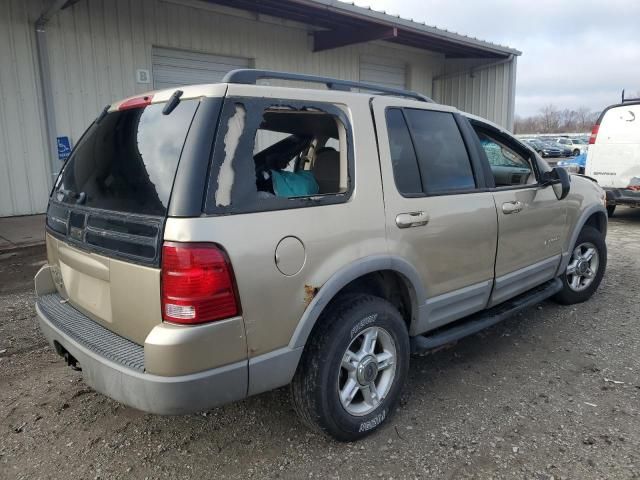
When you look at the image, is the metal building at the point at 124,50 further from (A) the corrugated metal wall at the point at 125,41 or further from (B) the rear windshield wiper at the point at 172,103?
(B) the rear windshield wiper at the point at 172,103

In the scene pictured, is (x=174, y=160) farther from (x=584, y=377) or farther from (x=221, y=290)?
A: (x=584, y=377)

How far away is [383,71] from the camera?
588 inches

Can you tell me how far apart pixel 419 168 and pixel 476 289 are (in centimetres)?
93

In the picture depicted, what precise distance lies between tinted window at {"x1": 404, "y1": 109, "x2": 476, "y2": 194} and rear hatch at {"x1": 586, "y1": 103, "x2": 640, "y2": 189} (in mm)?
7463

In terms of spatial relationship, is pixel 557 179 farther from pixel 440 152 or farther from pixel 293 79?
pixel 293 79

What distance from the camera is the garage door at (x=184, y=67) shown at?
1027 cm

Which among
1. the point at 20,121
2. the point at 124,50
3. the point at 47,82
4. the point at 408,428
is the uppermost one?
the point at 124,50

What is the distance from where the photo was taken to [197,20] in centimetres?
1041

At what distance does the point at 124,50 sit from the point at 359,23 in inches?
199

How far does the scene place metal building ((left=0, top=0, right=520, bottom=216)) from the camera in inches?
339

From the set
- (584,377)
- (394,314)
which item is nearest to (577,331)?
(584,377)

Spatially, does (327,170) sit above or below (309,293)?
above

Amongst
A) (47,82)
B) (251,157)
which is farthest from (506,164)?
(47,82)

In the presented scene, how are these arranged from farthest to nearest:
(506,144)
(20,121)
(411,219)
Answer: (20,121)
(506,144)
(411,219)
